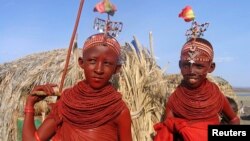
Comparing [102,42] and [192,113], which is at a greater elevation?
[102,42]

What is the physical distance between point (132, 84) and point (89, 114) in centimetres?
124

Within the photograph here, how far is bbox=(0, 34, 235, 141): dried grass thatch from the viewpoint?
3898 mm

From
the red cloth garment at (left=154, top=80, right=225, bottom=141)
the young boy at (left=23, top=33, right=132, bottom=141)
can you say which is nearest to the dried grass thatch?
the red cloth garment at (left=154, top=80, right=225, bottom=141)

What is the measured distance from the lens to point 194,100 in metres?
3.20

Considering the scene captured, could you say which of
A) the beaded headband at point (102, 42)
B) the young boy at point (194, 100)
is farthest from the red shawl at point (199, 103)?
the beaded headband at point (102, 42)

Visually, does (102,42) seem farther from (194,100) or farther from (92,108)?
(194,100)

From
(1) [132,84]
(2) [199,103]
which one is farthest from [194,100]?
(1) [132,84]

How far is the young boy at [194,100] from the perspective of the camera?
10.2ft

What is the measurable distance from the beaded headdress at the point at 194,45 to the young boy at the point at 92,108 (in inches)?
24.9

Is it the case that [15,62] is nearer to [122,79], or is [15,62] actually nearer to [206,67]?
[122,79]

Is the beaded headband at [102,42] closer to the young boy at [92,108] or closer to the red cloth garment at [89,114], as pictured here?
the young boy at [92,108]

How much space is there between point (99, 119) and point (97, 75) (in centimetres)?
30

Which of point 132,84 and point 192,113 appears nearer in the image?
point 192,113

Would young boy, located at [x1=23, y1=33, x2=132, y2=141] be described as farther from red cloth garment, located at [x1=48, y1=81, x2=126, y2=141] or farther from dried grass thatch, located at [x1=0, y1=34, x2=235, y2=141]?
dried grass thatch, located at [x1=0, y1=34, x2=235, y2=141]
